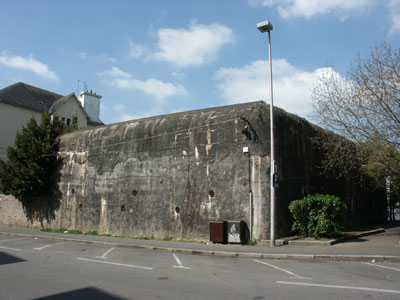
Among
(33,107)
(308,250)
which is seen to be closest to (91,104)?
(33,107)

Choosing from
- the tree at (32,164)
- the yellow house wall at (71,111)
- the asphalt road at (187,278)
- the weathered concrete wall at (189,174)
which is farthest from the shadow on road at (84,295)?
the yellow house wall at (71,111)

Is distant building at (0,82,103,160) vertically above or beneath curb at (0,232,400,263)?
above

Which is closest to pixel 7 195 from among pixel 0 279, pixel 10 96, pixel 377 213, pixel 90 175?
pixel 90 175

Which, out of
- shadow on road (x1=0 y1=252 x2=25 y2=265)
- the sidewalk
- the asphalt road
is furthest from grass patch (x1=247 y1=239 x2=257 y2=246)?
shadow on road (x1=0 y1=252 x2=25 y2=265)

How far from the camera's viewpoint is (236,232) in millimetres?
12789

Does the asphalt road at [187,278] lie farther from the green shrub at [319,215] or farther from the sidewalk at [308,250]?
the green shrub at [319,215]

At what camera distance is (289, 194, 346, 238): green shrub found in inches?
483

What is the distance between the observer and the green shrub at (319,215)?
483 inches

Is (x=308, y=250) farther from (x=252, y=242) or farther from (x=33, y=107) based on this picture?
(x=33, y=107)

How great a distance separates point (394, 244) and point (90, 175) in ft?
48.3

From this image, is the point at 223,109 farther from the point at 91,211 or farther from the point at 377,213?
the point at 377,213

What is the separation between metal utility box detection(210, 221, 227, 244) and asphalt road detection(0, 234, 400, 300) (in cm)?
270

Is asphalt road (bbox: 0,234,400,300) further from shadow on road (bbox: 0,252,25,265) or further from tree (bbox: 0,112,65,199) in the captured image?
tree (bbox: 0,112,65,199)

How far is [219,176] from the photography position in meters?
13.9
